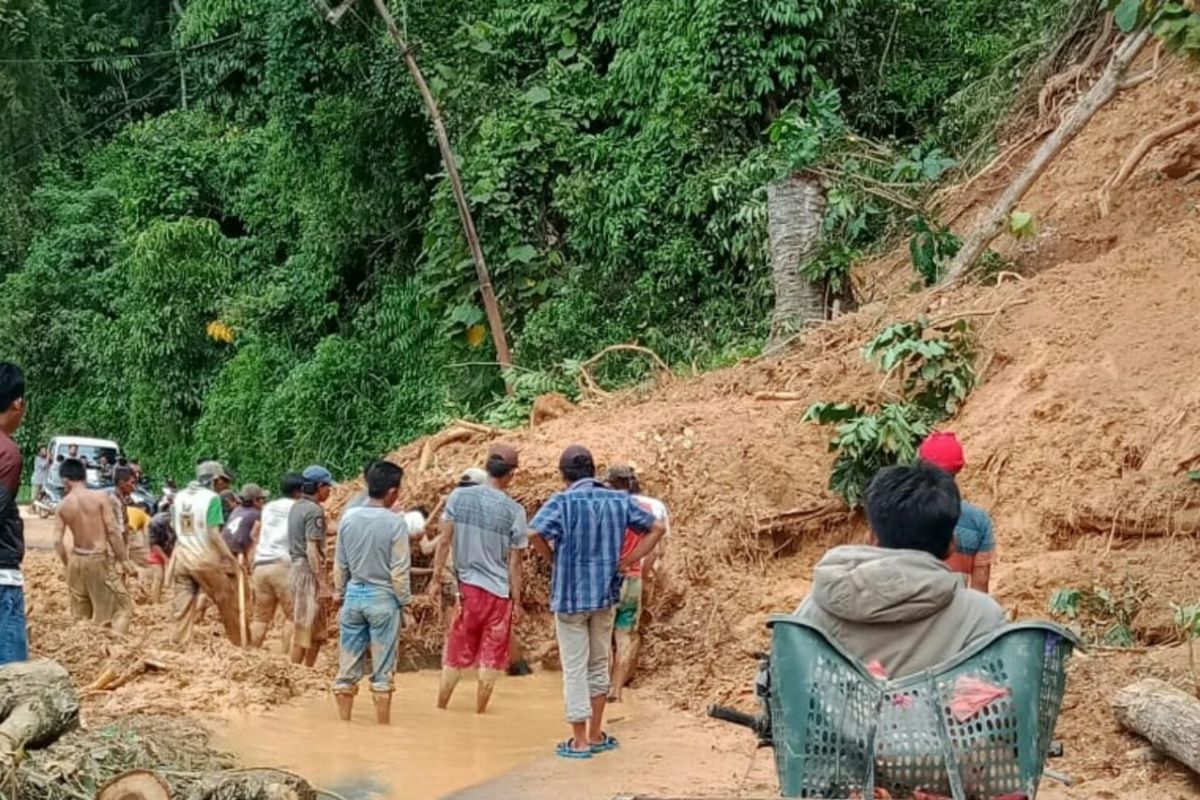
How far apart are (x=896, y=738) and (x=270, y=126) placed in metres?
26.6

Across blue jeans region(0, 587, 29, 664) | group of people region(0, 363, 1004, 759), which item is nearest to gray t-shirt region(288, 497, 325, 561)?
group of people region(0, 363, 1004, 759)

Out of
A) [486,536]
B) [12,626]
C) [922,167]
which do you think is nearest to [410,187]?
[922,167]

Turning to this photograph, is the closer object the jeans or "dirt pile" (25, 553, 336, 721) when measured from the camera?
the jeans

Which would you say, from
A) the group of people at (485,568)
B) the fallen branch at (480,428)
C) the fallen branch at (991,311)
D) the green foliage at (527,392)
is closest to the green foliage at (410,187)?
the green foliage at (527,392)

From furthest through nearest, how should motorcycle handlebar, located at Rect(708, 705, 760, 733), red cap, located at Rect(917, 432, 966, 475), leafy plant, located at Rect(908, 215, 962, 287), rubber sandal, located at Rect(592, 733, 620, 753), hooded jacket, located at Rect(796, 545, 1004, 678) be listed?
1. leafy plant, located at Rect(908, 215, 962, 287)
2. rubber sandal, located at Rect(592, 733, 620, 753)
3. red cap, located at Rect(917, 432, 966, 475)
4. motorcycle handlebar, located at Rect(708, 705, 760, 733)
5. hooded jacket, located at Rect(796, 545, 1004, 678)

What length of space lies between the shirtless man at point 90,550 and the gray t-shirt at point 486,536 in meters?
3.46

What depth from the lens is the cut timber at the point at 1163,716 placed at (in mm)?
7016

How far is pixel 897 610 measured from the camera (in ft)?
12.3

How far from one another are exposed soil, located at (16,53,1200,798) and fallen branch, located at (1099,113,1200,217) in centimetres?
13

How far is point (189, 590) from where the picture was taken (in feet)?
42.1

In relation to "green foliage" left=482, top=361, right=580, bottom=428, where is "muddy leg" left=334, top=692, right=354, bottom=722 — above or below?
below

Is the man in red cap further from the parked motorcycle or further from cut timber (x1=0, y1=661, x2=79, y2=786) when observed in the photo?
the parked motorcycle

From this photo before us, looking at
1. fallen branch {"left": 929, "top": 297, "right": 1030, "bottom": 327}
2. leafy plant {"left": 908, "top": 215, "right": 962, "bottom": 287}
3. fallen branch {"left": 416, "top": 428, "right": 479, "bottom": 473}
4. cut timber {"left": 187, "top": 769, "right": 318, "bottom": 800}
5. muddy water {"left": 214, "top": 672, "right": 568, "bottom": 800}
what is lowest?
muddy water {"left": 214, "top": 672, "right": 568, "bottom": 800}

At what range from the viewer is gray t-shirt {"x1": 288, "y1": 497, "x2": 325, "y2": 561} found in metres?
11.3
